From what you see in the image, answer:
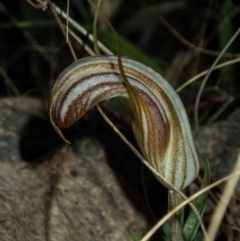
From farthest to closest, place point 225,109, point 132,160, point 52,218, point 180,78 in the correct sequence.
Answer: point 180,78, point 225,109, point 132,160, point 52,218

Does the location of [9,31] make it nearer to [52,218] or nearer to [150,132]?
[52,218]

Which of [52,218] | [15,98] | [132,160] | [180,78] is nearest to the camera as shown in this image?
[52,218]

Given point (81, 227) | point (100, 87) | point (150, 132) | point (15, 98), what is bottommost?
point (81, 227)

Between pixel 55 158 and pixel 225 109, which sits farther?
pixel 225 109

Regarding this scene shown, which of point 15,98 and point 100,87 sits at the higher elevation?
point 100,87

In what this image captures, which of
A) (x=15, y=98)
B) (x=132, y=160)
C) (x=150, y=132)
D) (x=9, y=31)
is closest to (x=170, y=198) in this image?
(x=150, y=132)

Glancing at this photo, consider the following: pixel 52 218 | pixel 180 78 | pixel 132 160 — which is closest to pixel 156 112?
pixel 52 218

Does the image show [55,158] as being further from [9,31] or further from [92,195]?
[9,31]
